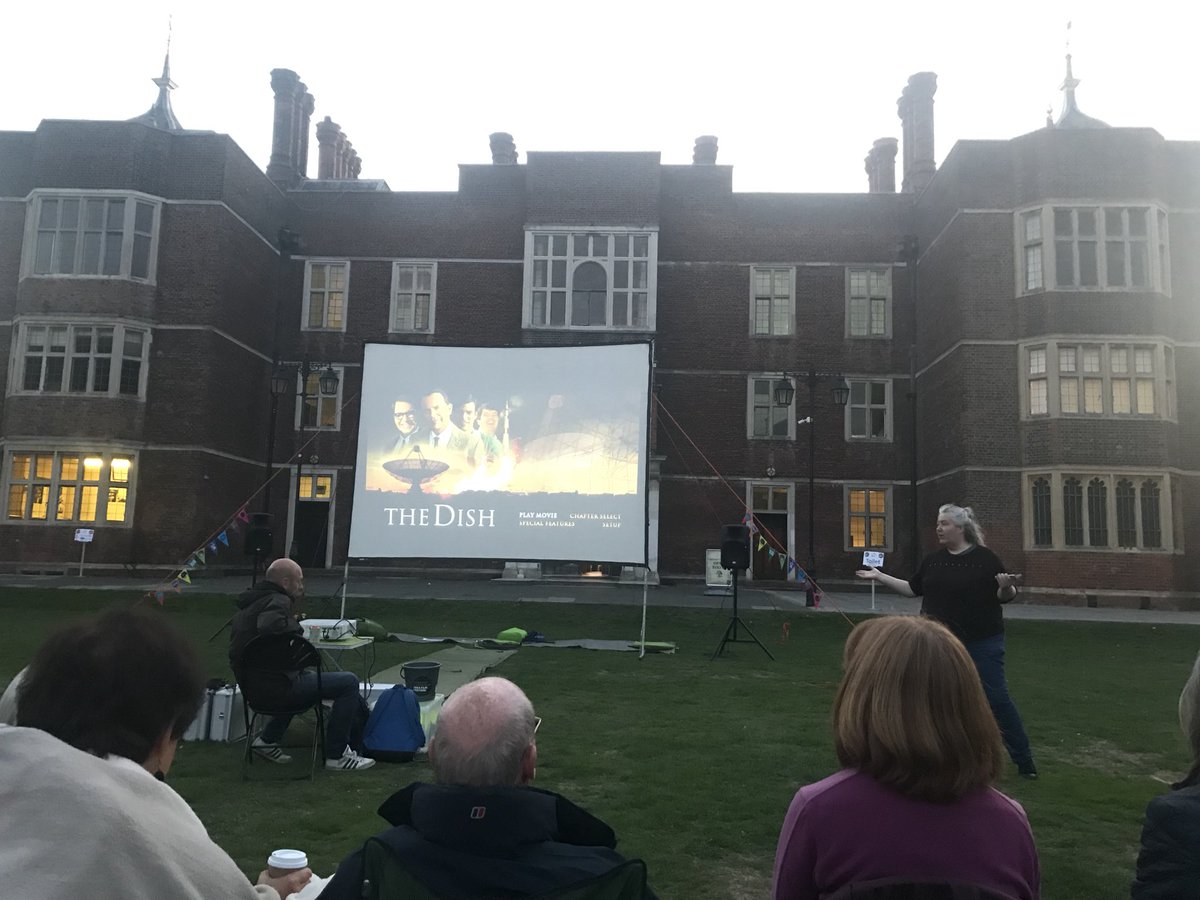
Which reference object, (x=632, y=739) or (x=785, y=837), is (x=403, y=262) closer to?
(x=632, y=739)

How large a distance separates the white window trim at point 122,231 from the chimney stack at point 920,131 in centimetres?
2110

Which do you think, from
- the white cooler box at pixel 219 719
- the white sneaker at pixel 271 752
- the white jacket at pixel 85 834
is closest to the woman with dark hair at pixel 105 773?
the white jacket at pixel 85 834

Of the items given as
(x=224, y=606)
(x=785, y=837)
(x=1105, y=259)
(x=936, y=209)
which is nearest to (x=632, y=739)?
(x=785, y=837)

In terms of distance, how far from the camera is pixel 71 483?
21016mm

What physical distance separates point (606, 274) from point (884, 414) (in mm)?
8940

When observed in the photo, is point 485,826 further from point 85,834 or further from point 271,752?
point 271,752

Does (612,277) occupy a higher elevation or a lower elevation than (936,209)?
lower

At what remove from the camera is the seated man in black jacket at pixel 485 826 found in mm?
1802

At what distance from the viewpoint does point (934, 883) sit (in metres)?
1.74

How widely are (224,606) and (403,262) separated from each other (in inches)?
494

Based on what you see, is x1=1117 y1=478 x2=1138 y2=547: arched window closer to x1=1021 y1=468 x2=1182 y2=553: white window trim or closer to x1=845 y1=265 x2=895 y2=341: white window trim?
x1=1021 y1=468 x2=1182 y2=553: white window trim

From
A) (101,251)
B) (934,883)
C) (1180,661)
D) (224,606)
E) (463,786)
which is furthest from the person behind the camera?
(101,251)

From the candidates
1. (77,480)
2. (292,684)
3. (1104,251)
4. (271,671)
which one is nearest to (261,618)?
(271,671)

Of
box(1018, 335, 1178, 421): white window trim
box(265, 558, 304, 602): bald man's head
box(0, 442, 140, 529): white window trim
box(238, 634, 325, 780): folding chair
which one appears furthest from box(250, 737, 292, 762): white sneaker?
box(1018, 335, 1178, 421): white window trim
